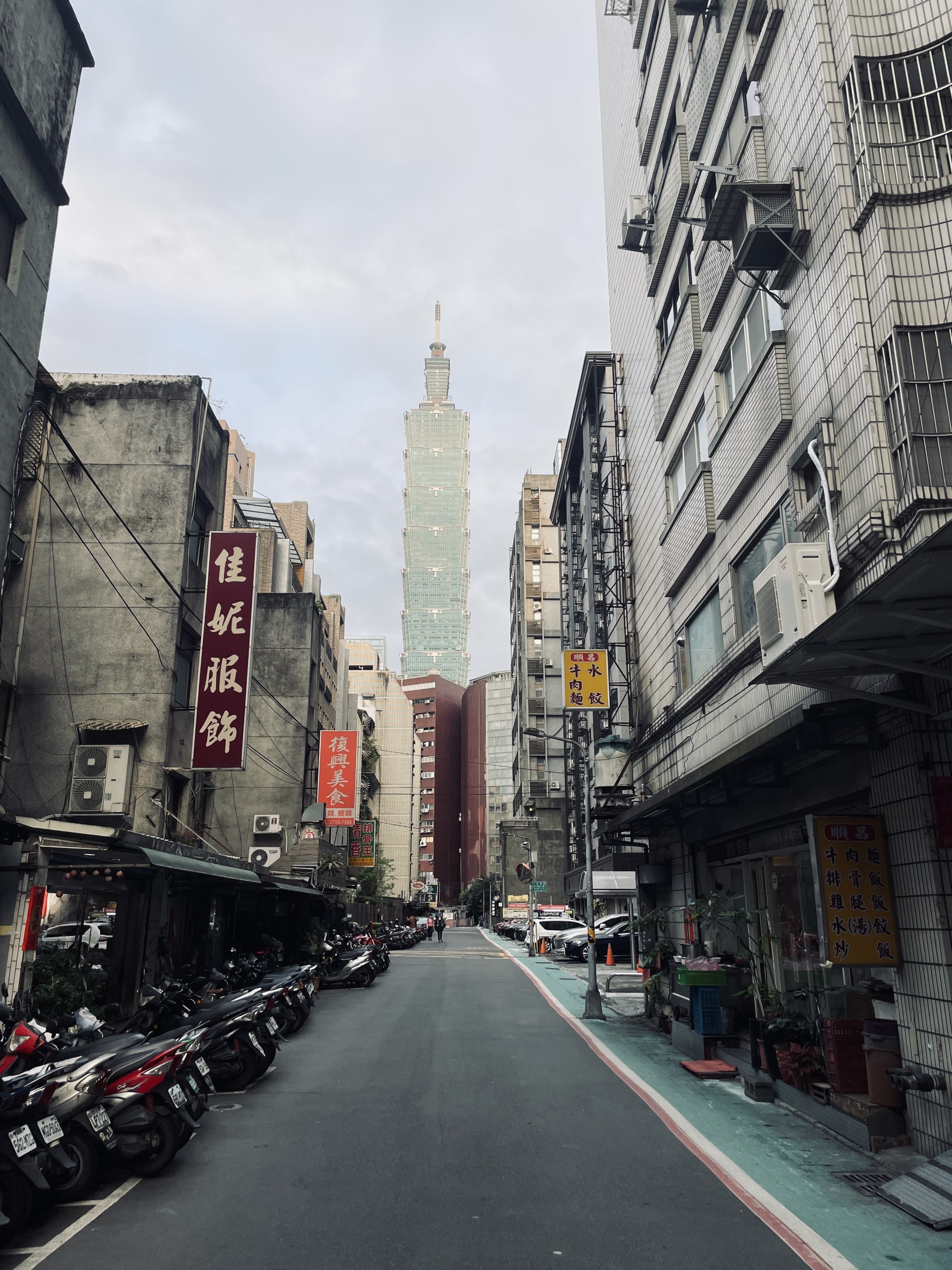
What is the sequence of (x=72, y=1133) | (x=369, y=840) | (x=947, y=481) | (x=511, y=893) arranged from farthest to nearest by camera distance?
(x=511, y=893) < (x=369, y=840) < (x=947, y=481) < (x=72, y=1133)

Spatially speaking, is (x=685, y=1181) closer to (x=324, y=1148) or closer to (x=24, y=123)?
(x=324, y=1148)

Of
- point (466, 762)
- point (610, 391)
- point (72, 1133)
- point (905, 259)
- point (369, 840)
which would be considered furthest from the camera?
point (466, 762)

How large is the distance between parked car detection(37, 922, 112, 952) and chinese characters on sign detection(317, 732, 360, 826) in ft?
56.8

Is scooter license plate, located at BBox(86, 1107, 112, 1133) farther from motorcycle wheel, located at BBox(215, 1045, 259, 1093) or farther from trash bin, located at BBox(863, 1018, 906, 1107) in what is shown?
trash bin, located at BBox(863, 1018, 906, 1107)

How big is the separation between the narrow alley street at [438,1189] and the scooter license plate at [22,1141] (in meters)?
0.57

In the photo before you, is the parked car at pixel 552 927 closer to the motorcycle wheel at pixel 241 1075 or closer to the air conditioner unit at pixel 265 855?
the air conditioner unit at pixel 265 855

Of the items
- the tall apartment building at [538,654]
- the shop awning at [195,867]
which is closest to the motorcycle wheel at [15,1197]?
the shop awning at [195,867]

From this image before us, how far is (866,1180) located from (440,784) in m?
139

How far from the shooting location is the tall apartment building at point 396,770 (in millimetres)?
97438

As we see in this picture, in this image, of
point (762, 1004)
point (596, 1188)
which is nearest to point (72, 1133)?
point (596, 1188)

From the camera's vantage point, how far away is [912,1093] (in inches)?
306

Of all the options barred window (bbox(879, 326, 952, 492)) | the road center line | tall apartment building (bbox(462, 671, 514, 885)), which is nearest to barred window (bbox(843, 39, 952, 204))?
barred window (bbox(879, 326, 952, 492))

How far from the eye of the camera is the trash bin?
8.02 meters

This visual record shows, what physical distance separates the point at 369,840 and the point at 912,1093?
40.9 meters
